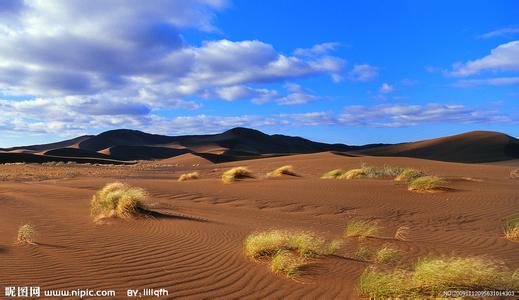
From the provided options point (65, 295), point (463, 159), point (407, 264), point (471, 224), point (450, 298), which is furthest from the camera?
point (463, 159)

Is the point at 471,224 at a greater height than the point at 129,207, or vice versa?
the point at 129,207

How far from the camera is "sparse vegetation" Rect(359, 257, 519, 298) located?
4566 mm

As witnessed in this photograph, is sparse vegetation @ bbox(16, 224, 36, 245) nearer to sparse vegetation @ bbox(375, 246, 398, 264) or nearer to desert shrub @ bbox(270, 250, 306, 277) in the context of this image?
desert shrub @ bbox(270, 250, 306, 277)

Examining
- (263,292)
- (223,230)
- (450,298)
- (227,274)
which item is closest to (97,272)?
(227,274)

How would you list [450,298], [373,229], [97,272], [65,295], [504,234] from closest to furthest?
[450,298] → [65,295] → [97,272] → [373,229] → [504,234]

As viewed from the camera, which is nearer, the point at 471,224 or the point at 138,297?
the point at 138,297

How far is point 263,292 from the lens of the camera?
502 centimetres

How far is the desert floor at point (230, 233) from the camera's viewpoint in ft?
17.4

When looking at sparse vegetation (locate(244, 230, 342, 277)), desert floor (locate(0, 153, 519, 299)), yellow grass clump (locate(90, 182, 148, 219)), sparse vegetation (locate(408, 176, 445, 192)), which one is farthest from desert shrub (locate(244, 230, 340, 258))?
sparse vegetation (locate(408, 176, 445, 192))

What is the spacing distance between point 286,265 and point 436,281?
189 cm

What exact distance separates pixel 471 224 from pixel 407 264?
5910 mm

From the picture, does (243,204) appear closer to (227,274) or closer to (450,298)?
(227,274)

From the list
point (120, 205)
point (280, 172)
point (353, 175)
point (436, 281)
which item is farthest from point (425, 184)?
point (436, 281)

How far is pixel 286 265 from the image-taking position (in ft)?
18.6
